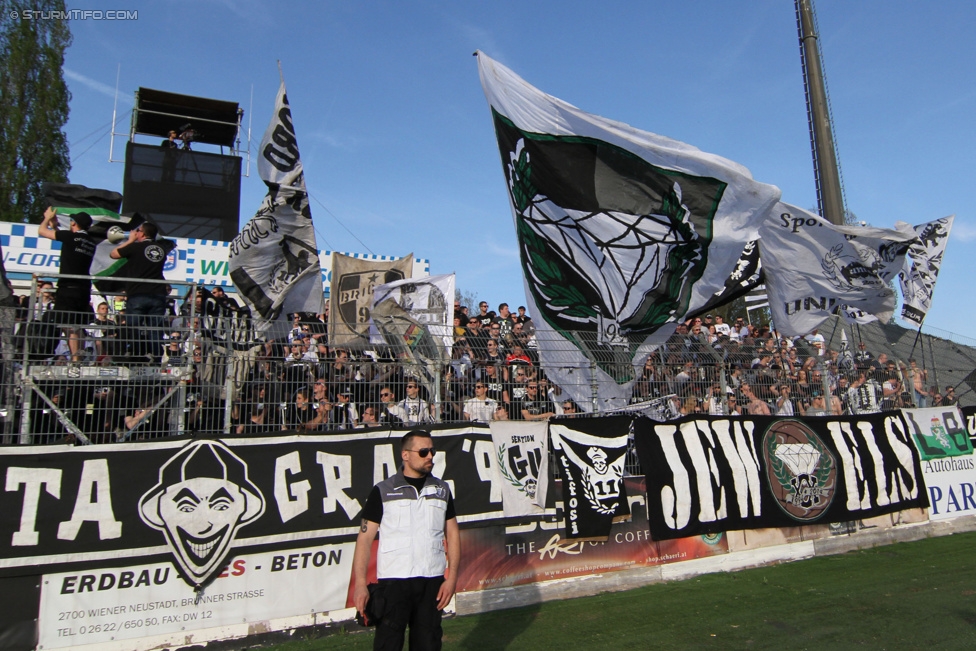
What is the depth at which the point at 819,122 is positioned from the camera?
2217 cm

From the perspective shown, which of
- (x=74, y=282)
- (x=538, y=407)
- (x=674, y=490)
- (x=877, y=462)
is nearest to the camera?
(x=74, y=282)

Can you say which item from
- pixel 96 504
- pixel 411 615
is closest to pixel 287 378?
pixel 96 504

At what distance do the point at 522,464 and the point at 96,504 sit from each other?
4.04 meters

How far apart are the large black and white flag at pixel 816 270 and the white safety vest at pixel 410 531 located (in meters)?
8.24

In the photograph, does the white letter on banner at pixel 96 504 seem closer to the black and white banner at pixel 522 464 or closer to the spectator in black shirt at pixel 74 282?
Answer: the spectator in black shirt at pixel 74 282

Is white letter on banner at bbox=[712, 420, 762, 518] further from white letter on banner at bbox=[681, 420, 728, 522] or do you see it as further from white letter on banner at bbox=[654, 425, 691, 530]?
white letter on banner at bbox=[654, 425, 691, 530]

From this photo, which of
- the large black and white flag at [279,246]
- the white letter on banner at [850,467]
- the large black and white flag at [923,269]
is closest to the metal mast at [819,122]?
the large black and white flag at [923,269]

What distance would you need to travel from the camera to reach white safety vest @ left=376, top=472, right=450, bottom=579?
4293mm

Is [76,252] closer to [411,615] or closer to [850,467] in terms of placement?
[411,615]

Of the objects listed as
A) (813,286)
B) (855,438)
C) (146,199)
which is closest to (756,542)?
(855,438)

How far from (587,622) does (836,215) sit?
61.6 ft

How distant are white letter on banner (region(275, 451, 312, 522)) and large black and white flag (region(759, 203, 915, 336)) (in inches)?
303

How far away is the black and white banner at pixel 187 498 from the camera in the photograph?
5.74m

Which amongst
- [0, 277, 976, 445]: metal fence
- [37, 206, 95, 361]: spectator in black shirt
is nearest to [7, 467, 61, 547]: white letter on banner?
[0, 277, 976, 445]: metal fence
